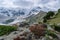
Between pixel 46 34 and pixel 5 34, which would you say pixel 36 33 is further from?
pixel 5 34

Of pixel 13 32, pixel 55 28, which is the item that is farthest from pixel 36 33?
pixel 55 28

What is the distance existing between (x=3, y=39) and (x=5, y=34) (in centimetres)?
168

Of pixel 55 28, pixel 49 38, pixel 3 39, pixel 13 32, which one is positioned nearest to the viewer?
pixel 49 38

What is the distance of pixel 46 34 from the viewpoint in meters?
26.7

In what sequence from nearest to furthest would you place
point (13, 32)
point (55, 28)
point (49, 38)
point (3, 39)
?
point (49, 38) → point (3, 39) → point (13, 32) → point (55, 28)

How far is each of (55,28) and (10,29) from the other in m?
7.34

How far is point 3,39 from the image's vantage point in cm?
2775

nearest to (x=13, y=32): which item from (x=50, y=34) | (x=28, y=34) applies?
(x=28, y=34)

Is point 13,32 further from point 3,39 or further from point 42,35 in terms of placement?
point 42,35

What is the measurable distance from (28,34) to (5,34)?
4118 millimetres

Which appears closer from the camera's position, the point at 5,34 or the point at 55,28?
the point at 5,34

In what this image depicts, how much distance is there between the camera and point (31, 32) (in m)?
27.0

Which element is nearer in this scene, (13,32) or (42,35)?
(42,35)

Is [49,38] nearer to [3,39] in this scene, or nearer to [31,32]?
[31,32]
